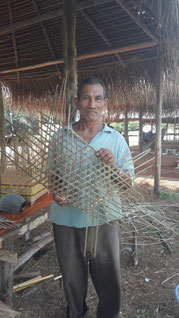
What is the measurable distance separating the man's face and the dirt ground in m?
1.31

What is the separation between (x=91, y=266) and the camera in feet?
4.45

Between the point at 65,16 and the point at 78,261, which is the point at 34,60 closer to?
the point at 65,16

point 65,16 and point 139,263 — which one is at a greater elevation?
point 65,16

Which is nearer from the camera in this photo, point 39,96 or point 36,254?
point 36,254

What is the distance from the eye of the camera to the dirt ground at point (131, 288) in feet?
5.41

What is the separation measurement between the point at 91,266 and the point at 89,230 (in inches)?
12.3

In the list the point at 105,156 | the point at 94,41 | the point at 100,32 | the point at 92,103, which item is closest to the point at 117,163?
the point at 105,156

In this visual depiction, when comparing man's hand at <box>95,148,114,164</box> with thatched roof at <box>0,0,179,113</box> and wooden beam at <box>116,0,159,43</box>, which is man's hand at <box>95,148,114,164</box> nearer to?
thatched roof at <box>0,0,179,113</box>

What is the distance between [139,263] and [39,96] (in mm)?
4200

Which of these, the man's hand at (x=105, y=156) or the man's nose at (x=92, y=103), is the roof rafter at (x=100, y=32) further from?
the man's hand at (x=105, y=156)

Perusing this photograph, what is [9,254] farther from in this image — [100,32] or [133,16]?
[100,32]

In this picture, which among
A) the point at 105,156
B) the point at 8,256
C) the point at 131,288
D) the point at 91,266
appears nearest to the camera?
the point at 105,156

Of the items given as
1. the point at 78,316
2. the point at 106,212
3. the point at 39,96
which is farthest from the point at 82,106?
the point at 39,96

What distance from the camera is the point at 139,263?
2184 millimetres
